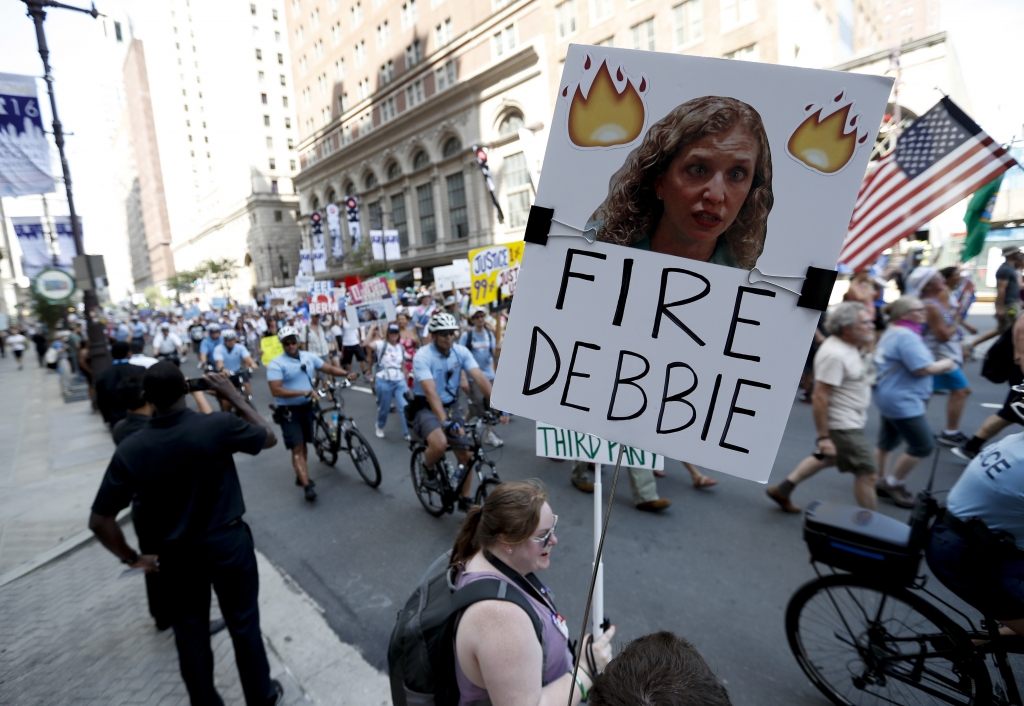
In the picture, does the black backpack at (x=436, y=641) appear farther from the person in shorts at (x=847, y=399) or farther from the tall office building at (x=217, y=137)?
the tall office building at (x=217, y=137)

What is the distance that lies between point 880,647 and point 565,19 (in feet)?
114

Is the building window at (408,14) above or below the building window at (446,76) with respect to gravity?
above

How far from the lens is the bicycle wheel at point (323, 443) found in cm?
677

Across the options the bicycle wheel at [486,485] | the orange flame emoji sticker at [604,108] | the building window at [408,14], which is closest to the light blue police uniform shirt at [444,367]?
the bicycle wheel at [486,485]

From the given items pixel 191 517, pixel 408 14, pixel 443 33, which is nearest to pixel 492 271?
pixel 191 517

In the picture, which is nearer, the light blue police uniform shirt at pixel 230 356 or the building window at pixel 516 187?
the light blue police uniform shirt at pixel 230 356

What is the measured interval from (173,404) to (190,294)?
9142 centimetres

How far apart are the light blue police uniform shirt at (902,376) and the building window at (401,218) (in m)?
40.7

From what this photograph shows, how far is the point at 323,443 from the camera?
696 centimetres

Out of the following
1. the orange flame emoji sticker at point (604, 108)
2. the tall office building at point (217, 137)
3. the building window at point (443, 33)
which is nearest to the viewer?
the orange flame emoji sticker at point (604, 108)

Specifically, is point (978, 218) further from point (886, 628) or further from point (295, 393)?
point (295, 393)

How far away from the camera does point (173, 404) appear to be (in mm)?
2496

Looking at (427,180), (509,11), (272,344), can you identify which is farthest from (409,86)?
(272,344)

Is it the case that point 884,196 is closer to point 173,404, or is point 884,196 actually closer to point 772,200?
point 772,200
